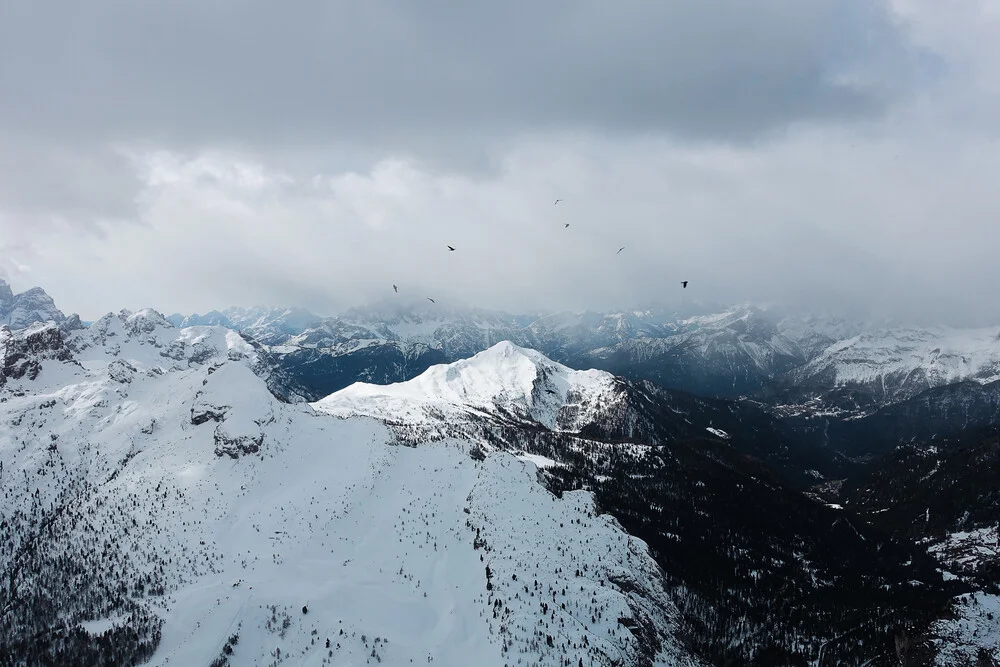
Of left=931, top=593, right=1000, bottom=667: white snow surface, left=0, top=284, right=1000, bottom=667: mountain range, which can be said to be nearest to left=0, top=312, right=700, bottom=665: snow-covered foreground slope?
left=0, top=284, right=1000, bottom=667: mountain range

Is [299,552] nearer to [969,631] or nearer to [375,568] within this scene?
[375,568]

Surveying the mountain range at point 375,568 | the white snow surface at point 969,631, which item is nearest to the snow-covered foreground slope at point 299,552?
the mountain range at point 375,568

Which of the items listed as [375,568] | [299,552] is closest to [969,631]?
[375,568]

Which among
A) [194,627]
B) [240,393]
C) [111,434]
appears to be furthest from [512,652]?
[111,434]

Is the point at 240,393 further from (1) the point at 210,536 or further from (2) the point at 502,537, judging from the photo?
(2) the point at 502,537

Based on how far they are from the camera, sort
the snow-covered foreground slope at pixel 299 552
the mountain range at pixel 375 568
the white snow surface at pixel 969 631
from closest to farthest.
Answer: the white snow surface at pixel 969 631 → the snow-covered foreground slope at pixel 299 552 → the mountain range at pixel 375 568

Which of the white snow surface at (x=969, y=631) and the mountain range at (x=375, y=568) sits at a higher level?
the white snow surface at (x=969, y=631)

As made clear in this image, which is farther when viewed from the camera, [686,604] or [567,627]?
[686,604]

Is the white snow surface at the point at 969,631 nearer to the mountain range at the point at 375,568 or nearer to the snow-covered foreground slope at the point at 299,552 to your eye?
the mountain range at the point at 375,568

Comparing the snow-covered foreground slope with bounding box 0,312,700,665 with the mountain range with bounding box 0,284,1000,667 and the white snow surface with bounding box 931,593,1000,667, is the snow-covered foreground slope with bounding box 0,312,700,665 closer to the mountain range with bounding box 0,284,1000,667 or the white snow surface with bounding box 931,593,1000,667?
the mountain range with bounding box 0,284,1000,667
